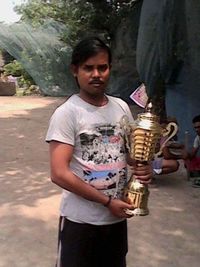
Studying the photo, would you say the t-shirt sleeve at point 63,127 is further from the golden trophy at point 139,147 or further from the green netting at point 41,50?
the green netting at point 41,50

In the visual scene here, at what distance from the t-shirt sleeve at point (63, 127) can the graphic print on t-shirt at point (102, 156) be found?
0.05 meters

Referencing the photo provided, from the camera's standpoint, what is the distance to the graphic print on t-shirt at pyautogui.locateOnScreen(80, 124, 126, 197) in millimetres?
1845

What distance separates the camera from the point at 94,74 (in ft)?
5.98

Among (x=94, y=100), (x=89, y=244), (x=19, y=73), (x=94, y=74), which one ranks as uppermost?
(x=94, y=74)

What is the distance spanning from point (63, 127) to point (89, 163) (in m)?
0.17

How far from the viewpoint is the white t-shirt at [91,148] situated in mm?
1825

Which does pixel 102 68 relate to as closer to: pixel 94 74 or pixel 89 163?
pixel 94 74

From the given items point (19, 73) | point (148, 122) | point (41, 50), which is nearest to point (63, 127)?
point (148, 122)

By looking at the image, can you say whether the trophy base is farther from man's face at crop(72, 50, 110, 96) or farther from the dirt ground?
the dirt ground

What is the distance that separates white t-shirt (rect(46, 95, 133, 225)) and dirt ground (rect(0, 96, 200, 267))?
1.46 meters

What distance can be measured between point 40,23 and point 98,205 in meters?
15.8

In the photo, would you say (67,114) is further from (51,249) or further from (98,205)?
(51,249)

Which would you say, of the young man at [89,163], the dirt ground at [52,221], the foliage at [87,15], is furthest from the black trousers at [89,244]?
the foliage at [87,15]

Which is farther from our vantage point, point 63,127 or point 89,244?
point 89,244
